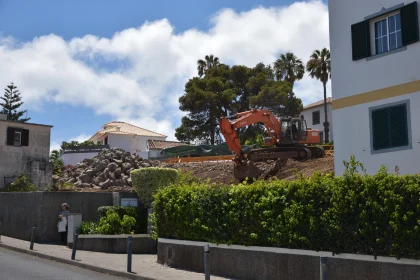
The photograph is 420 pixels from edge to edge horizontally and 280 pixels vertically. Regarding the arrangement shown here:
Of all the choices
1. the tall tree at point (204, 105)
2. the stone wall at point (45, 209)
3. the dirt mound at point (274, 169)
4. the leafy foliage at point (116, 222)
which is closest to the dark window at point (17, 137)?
the dirt mound at point (274, 169)

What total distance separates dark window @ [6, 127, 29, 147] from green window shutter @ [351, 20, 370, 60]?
946 inches

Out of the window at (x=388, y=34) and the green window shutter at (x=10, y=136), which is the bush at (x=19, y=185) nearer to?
the green window shutter at (x=10, y=136)

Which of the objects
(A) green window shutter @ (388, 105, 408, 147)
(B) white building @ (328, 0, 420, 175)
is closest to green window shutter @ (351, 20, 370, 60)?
(B) white building @ (328, 0, 420, 175)

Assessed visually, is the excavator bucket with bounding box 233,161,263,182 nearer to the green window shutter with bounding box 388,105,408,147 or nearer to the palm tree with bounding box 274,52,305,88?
the green window shutter with bounding box 388,105,408,147

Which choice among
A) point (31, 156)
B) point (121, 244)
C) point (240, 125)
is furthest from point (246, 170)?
point (31, 156)

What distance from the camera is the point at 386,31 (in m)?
17.5

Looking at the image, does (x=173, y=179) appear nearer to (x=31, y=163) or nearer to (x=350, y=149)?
(x=350, y=149)

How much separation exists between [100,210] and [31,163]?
15.7m

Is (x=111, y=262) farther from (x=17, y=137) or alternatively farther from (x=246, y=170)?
(x=17, y=137)

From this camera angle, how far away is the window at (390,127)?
16484 millimetres

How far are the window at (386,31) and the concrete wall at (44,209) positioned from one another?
38.3 ft

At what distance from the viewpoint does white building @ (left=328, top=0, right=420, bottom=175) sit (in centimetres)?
1642

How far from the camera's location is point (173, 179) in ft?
69.5

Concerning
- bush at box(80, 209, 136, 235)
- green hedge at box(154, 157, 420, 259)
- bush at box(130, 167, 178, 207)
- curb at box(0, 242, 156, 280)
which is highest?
bush at box(130, 167, 178, 207)
